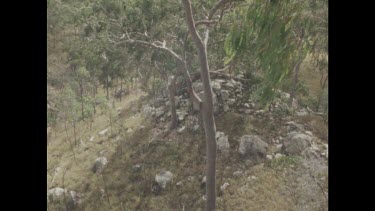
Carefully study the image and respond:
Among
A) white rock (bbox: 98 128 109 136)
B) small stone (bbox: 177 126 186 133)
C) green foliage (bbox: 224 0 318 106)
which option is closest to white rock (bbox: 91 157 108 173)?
white rock (bbox: 98 128 109 136)

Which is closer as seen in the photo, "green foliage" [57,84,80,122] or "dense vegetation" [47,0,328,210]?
"dense vegetation" [47,0,328,210]

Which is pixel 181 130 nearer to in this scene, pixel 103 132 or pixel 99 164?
pixel 99 164

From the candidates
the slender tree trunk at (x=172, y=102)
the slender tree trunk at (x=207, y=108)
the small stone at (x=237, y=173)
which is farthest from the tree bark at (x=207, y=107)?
the slender tree trunk at (x=172, y=102)

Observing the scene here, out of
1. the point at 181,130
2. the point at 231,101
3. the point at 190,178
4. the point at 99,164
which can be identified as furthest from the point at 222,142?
the point at 99,164

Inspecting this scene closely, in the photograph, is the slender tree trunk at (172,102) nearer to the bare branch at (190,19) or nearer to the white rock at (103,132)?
the white rock at (103,132)

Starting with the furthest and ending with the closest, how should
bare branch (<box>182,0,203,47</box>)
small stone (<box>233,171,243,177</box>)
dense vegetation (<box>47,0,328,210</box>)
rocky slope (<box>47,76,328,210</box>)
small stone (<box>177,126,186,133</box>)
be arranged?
small stone (<box>177,126,186,133</box>) < small stone (<box>233,171,243,177</box>) < rocky slope (<box>47,76,328,210</box>) < bare branch (<box>182,0,203,47</box>) < dense vegetation (<box>47,0,328,210</box>)

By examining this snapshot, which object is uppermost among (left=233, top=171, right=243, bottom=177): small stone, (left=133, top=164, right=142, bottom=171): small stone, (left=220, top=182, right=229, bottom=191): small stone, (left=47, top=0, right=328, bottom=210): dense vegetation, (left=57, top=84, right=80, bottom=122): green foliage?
(left=47, top=0, right=328, bottom=210): dense vegetation

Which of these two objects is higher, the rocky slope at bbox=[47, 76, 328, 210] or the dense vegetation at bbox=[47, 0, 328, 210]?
the dense vegetation at bbox=[47, 0, 328, 210]

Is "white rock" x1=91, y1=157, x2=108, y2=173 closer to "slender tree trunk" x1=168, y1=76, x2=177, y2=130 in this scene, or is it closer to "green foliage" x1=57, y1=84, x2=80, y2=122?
"slender tree trunk" x1=168, y1=76, x2=177, y2=130

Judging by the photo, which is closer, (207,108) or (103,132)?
(207,108)
